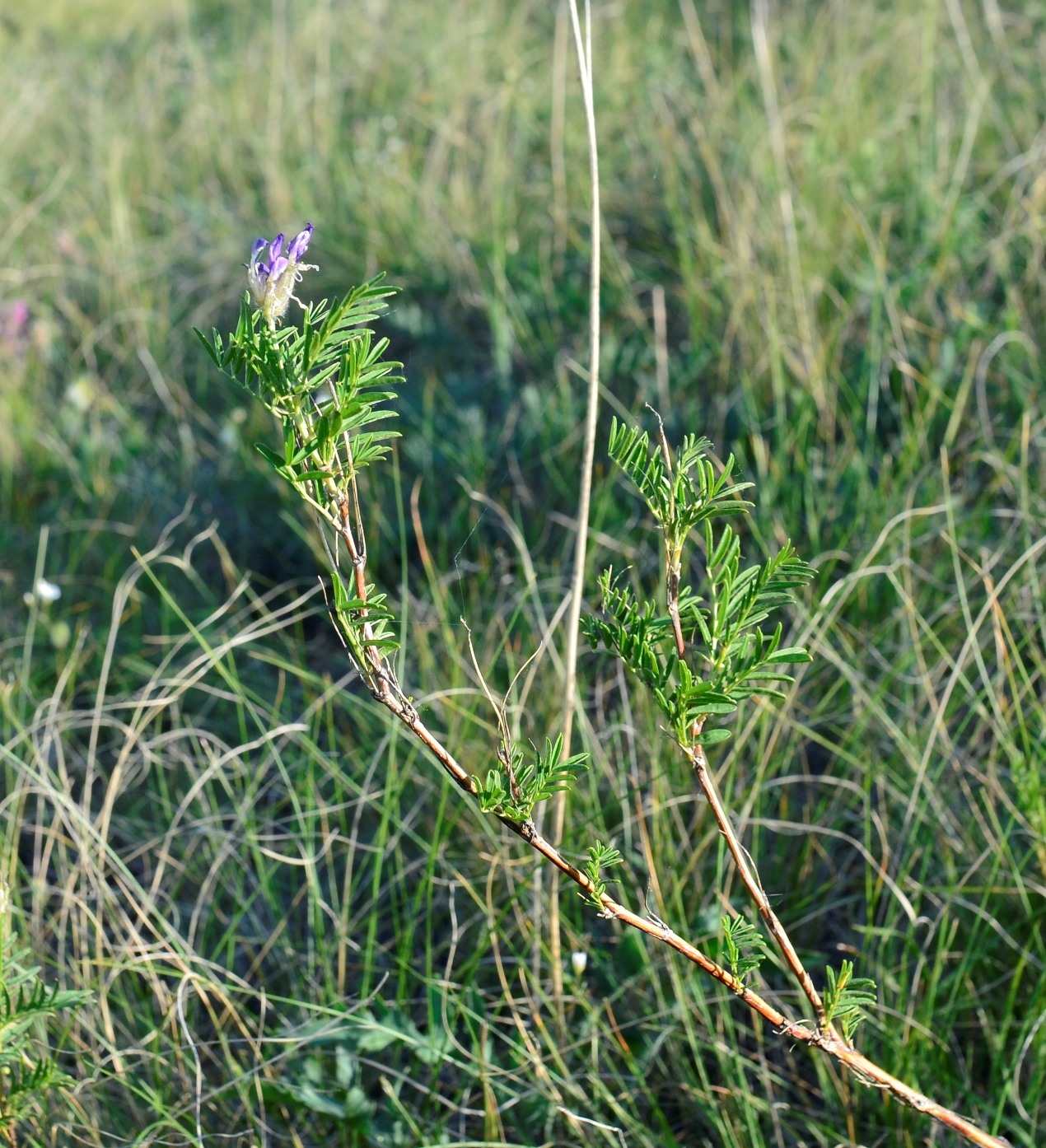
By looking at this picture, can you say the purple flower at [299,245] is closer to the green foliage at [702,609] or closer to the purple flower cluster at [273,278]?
the purple flower cluster at [273,278]

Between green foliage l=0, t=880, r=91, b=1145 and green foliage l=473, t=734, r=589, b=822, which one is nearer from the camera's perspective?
green foliage l=473, t=734, r=589, b=822

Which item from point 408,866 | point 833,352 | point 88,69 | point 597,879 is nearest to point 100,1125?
point 408,866

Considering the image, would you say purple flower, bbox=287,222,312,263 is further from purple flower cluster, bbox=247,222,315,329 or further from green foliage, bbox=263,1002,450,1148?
green foliage, bbox=263,1002,450,1148

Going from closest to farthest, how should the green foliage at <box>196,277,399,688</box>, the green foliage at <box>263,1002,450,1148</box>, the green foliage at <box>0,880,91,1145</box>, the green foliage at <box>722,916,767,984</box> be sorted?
1. the green foliage at <box>196,277,399,688</box>
2. the green foliage at <box>722,916,767,984</box>
3. the green foliage at <box>0,880,91,1145</box>
4. the green foliage at <box>263,1002,450,1148</box>

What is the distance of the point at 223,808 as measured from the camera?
186cm

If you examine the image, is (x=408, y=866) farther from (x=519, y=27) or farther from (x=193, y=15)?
(x=193, y=15)

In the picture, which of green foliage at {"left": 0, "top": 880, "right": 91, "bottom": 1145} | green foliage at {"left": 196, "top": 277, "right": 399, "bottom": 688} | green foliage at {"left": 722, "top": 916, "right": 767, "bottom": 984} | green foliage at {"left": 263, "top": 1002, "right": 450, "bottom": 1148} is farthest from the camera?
green foliage at {"left": 263, "top": 1002, "right": 450, "bottom": 1148}

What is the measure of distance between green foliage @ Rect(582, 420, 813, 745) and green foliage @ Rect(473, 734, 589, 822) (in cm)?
9

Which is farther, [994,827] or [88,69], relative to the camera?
[88,69]

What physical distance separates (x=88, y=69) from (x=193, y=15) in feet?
2.64

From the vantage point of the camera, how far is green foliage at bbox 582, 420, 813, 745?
85 centimetres

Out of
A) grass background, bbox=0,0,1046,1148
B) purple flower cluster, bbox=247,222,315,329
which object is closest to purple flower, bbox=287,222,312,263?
purple flower cluster, bbox=247,222,315,329

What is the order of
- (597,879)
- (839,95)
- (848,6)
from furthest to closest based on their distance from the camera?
(848,6), (839,95), (597,879)

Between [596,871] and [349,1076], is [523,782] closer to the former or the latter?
[596,871]
